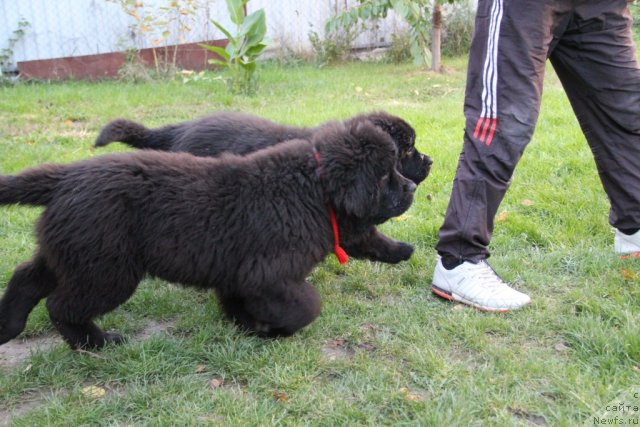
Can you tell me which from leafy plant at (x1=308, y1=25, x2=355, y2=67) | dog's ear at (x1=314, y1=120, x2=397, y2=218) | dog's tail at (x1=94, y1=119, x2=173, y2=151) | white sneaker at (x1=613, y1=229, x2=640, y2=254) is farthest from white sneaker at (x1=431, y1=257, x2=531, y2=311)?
leafy plant at (x1=308, y1=25, x2=355, y2=67)

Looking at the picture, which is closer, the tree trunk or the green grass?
the green grass

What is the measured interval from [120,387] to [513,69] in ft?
7.96

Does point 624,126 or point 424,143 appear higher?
point 624,126

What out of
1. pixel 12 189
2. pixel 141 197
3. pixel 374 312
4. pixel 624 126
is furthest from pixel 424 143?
pixel 12 189

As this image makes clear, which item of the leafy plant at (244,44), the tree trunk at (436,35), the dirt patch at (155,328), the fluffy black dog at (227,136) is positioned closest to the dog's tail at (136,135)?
the fluffy black dog at (227,136)

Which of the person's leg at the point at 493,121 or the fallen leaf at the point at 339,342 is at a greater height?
the person's leg at the point at 493,121

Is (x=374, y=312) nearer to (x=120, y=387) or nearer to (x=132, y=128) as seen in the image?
(x=120, y=387)

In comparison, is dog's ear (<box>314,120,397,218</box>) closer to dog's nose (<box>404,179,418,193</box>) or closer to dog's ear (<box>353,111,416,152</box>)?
dog's nose (<box>404,179,418,193</box>)

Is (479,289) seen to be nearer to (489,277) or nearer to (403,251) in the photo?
(489,277)

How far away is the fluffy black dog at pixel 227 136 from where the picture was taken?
3725mm

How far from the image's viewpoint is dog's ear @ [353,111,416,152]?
356 cm

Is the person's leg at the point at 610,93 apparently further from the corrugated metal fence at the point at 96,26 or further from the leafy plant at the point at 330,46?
the leafy plant at the point at 330,46

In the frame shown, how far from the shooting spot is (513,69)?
10.5 ft

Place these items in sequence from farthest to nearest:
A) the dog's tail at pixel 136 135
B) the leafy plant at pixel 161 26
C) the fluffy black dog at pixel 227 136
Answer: the leafy plant at pixel 161 26 → the dog's tail at pixel 136 135 → the fluffy black dog at pixel 227 136
